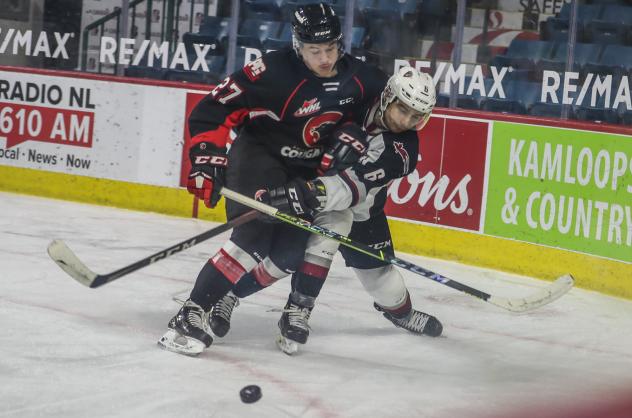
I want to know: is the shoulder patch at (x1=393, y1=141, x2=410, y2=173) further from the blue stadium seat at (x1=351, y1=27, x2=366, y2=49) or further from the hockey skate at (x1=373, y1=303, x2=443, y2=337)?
the blue stadium seat at (x1=351, y1=27, x2=366, y2=49)

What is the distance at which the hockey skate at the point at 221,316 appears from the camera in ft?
A: 12.4

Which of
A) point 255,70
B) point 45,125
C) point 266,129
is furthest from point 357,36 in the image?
point 255,70

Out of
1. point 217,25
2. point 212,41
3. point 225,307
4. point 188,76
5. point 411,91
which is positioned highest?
point 217,25

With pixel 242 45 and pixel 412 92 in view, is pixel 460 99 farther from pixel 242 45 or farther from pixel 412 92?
pixel 412 92

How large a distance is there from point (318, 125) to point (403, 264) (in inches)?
21.8

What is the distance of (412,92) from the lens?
11.6 ft

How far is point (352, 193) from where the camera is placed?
3.61m

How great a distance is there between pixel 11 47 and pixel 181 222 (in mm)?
1881

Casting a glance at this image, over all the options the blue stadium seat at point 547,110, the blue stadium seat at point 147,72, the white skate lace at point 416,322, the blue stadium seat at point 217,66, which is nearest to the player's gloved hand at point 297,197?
the white skate lace at point 416,322

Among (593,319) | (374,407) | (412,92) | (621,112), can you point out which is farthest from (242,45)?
(374,407)

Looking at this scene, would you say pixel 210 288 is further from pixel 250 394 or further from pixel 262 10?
pixel 262 10

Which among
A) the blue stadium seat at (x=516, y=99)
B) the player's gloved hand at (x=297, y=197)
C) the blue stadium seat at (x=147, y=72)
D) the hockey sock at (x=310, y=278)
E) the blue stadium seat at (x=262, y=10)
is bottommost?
the hockey sock at (x=310, y=278)

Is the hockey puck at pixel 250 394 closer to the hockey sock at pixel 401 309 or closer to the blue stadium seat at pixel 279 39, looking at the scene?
the hockey sock at pixel 401 309

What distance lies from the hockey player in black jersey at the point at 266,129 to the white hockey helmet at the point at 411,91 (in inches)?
5.5
